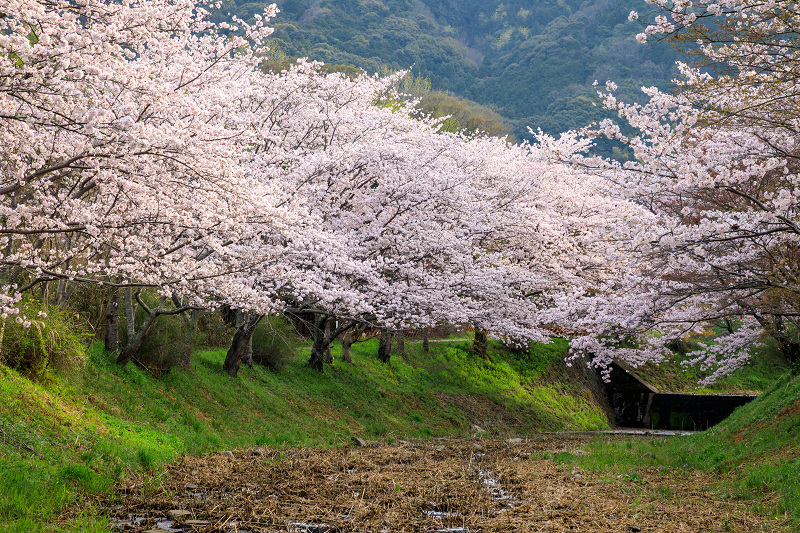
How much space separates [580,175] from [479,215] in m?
12.3

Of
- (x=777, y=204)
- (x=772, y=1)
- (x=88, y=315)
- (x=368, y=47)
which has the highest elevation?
(x=368, y=47)

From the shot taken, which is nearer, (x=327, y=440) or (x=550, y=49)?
(x=327, y=440)

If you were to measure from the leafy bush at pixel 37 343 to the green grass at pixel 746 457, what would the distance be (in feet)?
28.5

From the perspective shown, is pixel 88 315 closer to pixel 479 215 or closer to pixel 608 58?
pixel 479 215

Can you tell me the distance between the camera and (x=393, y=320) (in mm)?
15266

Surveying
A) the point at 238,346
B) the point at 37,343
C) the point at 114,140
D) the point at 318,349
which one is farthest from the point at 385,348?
the point at 114,140

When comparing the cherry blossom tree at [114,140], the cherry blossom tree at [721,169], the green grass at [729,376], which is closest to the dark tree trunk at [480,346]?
the green grass at [729,376]

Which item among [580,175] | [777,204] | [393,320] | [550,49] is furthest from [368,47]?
[777,204]

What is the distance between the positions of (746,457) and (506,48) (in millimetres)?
92453

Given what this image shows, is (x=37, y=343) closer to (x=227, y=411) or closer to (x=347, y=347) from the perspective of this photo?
(x=227, y=411)

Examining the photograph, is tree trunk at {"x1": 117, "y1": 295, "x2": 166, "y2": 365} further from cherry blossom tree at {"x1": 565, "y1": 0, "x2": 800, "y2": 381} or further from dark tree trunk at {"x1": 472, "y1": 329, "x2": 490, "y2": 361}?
dark tree trunk at {"x1": 472, "y1": 329, "x2": 490, "y2": 361}

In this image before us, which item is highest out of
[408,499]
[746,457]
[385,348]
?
[385,348]

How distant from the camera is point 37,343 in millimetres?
9484

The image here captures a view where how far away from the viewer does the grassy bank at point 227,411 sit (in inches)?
263
